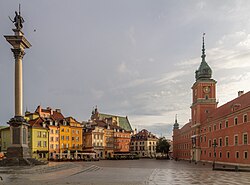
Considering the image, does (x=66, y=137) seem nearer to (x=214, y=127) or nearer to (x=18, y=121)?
(x=214, y=127)

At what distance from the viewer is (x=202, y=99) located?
8656cm

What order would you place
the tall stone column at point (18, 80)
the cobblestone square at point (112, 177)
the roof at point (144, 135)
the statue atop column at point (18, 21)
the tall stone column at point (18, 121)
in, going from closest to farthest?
1. the cobblestone square at point (112, 177)
2. the tall stone column at point (18, 121)
3. the tall stone column at point (18, 80)
4. the statue atop column at point (18, 21)
5. the roof at point (144, 135)

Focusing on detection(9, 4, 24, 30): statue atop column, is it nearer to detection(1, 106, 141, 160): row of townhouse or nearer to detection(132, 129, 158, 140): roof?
detection(1, 106, 141, 160): row of townhouse

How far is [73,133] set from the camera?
3861 inches

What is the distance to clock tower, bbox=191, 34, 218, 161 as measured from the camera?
281 feet

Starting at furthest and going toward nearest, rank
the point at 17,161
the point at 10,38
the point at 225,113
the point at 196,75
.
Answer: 1. the point at 196,75
2. the point at 225,113
3. the point at 10,38
4. the point at 17,161

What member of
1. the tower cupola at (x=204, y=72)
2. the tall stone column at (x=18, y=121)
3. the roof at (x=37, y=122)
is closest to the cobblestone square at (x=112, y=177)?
the tall stone column at (x=18, y=121)

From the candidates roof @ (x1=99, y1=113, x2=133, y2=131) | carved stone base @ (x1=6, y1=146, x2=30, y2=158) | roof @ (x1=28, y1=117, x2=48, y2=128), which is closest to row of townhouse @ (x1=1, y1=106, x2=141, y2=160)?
roof @ (x1=28, y1=117, x2=48, y2=128)

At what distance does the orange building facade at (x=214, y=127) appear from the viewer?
54.8 meters

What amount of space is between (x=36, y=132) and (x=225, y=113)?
4892 centimetres

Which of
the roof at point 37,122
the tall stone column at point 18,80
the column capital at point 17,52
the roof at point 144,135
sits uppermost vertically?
the column capital at point 17,52

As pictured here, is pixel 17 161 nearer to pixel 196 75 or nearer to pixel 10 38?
pixel 10 38

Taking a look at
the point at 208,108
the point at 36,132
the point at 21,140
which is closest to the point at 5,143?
the point at 36,132

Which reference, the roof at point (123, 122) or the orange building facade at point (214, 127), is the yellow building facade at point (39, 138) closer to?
the orange building facade at point (214, 127)
